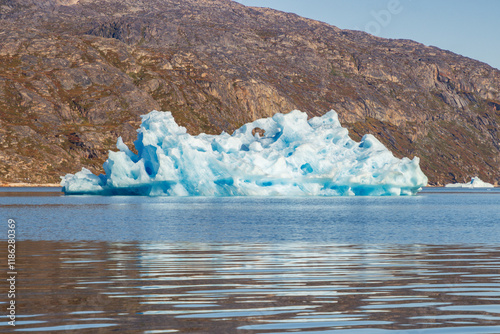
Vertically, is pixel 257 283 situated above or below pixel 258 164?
below

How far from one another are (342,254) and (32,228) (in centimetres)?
2455

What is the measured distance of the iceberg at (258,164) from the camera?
8156 cm

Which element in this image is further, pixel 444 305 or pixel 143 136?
pixel 143 136

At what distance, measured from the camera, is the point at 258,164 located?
83.8 meters

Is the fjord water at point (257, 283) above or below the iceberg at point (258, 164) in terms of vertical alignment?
below

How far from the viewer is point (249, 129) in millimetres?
94250

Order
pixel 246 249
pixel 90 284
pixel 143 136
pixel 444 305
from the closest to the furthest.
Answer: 1. pixel 444 305
2. pixel 90 284
3. pixel 246 249
4. pixel 143 136

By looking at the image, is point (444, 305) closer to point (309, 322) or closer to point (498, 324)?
point (498, 324)

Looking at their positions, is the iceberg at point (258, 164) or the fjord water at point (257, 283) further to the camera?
the iceberg at point (258, 164)

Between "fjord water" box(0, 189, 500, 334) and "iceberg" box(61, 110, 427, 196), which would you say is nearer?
"fjord water" box(0, 189, 500, 334)

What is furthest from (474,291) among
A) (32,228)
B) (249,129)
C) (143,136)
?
(249,129)

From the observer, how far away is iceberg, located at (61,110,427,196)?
81.6 meters

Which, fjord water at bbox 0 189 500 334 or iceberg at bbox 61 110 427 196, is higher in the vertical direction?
iceberg at bbox 61 110 427 196

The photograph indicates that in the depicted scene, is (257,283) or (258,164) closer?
(257,283)
